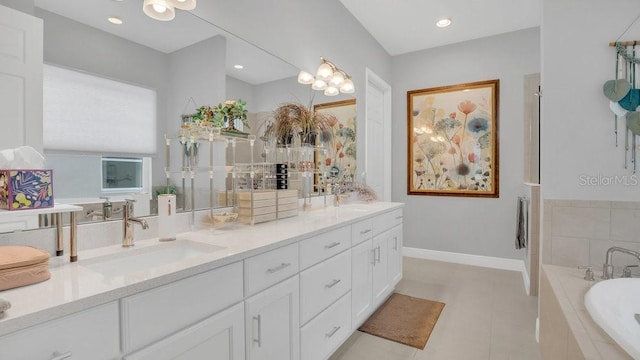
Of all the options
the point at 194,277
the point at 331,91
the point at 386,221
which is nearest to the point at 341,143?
the point at 331,91

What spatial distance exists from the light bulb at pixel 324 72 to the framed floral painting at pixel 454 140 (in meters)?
1.93

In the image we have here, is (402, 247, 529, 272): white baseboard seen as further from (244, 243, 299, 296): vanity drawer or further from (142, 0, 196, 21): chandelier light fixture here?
(142, 0, 196, 21): chandelier light fixture

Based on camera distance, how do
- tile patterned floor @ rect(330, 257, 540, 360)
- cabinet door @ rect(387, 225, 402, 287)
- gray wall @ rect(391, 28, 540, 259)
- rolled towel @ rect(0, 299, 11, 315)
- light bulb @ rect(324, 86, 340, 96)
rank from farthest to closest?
gray wall @ rect(391, 28, 540, 259) < light bulb @ rect(324, 86, 340, 96) < cabinet door @ rect(387, 225, 402, 287) < tile patterned floor @ rect(330, 257, 540, 360) < rolled towel @ rect(0, 299, 11, 315)

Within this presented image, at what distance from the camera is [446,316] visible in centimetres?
259

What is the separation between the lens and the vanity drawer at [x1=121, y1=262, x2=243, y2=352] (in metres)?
0.89

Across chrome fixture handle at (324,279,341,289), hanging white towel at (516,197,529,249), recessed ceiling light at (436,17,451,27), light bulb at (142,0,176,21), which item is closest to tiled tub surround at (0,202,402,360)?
chrome fixture handle at (324,279,341,289)

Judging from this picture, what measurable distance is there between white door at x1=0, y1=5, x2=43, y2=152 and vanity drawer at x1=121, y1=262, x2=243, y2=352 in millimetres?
744

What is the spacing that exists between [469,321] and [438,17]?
306cm

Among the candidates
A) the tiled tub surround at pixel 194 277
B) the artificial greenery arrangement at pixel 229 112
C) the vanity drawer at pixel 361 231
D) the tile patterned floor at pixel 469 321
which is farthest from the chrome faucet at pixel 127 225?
the tile patterned floor at pixel 469 321

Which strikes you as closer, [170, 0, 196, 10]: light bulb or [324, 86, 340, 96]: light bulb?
[170, 0, 196, 10]: light bulb

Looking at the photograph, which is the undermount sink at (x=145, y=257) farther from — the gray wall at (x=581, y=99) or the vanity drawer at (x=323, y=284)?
the gray wall at (x=581, y=99)

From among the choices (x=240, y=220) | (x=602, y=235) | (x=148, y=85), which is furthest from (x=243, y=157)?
(x=602, y=235)

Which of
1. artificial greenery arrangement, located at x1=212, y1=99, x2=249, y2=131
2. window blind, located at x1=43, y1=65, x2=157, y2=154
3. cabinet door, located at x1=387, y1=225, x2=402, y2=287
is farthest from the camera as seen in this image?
cabinet door, located at x1=387, y1=225, x2=402, y2=287

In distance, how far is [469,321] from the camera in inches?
98.4
